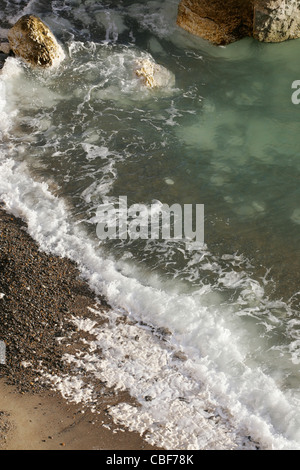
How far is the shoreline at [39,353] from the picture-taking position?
6625 mm

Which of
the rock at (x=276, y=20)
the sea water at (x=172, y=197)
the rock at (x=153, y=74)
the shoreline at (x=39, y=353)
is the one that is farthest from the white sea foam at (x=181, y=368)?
the rock at (x=276, y=20)

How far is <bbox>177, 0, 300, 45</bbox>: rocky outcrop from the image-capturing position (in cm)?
1294

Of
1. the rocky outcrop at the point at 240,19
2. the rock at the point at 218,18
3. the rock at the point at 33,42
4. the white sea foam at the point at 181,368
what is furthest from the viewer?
the rock at the point at 218,18

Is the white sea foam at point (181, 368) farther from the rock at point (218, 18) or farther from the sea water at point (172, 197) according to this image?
the rock at point (218, 18)

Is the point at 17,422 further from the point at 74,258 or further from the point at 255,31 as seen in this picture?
the point at 255,31

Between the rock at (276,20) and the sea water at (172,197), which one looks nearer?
the sea water at (172,197)

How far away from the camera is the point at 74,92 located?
12.2m

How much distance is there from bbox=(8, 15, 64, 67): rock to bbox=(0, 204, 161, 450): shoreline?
16.1 feet

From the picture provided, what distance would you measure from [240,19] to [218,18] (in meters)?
0.51

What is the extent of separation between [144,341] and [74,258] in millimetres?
1833

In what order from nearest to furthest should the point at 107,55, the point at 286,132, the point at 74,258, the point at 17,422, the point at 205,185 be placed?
the point at 17,422, the point at 74,258, the point at 205,185, the point at 286,132, the point at 107,55

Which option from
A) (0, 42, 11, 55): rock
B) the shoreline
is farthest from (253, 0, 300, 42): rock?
the shoreline

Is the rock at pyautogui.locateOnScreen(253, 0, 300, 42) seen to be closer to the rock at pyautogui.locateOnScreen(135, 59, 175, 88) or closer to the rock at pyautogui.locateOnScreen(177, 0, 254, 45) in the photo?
the rock at pyautogui.locateOnScreen(177, 0, 254, 45)

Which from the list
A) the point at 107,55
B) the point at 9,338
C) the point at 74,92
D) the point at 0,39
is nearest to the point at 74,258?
the point at 9,338
